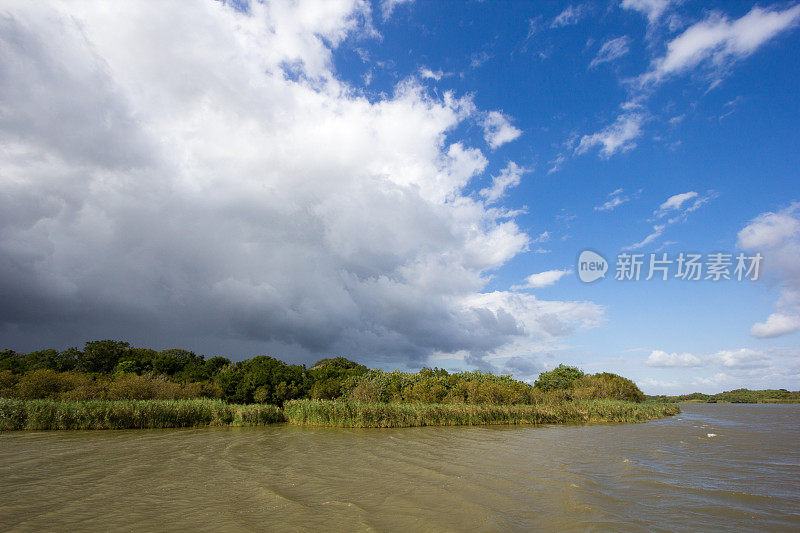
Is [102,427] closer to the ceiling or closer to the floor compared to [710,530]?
closer to the floor

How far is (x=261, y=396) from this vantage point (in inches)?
1706

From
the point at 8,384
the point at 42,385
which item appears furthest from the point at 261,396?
the point at 8,384

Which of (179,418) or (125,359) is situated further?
(125,359)

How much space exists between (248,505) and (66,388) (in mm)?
36401

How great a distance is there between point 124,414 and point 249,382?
692 inches

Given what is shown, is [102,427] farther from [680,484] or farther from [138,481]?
[680,484]

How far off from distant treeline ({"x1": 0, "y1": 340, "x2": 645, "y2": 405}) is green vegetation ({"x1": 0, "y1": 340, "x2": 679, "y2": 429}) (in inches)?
4.8

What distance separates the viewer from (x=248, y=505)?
31.1 ft

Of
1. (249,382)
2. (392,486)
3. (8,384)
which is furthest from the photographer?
(249,382)

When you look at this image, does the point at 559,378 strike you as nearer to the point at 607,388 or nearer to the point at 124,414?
the point at 607,388

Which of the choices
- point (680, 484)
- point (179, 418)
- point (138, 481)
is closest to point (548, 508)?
point (680, 484)

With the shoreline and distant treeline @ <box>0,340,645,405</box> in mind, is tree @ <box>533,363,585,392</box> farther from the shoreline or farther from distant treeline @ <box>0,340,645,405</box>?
the shoreline

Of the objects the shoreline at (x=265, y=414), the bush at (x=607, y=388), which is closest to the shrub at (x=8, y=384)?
the shoreline at (x=265, y=414)

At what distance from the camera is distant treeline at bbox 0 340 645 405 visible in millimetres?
34844
